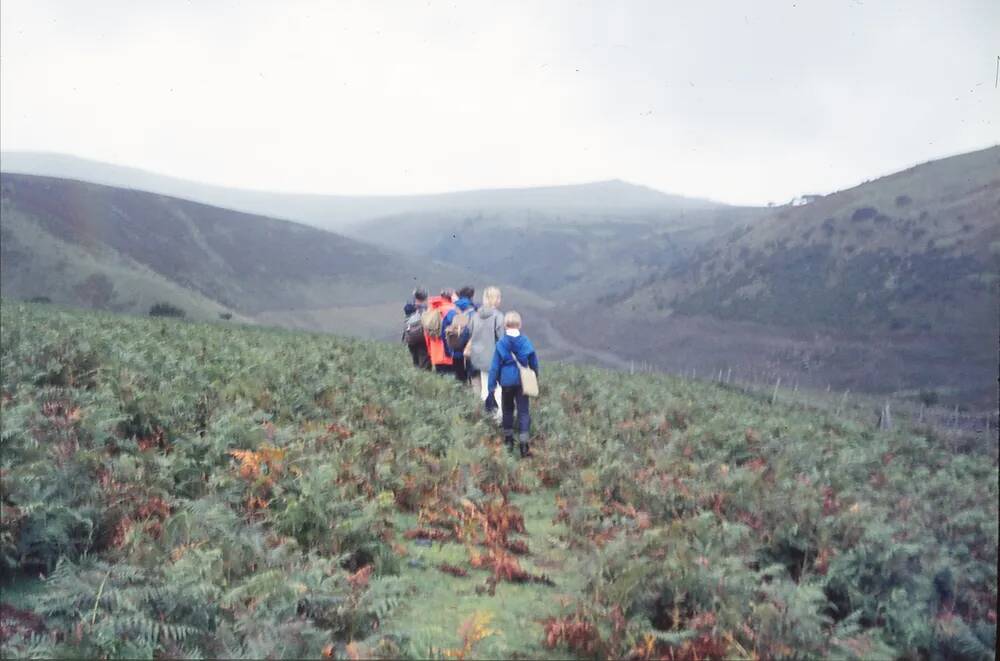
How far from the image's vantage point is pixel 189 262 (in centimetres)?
11412

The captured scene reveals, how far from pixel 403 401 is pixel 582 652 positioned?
269 inches

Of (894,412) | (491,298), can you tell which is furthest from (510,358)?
(894,412)

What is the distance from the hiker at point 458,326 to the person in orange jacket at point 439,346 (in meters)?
0.09

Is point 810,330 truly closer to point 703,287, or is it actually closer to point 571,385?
point 703,287

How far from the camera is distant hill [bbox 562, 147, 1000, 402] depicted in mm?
66125

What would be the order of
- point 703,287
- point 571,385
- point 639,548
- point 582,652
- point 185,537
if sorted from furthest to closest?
point 703,287
point 571,385
point 639,548
point 185,537
point 582,652

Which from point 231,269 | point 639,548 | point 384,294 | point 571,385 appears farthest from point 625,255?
point 639,548

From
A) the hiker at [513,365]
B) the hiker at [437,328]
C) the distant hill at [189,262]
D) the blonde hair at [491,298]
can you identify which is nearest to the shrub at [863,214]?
the distant hill at [189,262]

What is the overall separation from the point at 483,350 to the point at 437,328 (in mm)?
1761

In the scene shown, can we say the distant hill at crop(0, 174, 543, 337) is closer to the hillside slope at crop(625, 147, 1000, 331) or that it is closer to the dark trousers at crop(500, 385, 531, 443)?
the hillside slope at crop(625, 147, 1000, 331)

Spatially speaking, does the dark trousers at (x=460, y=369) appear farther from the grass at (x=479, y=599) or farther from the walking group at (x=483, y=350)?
the grass at (x=479, y=599)

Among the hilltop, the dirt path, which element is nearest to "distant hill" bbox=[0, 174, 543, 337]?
the dirt path

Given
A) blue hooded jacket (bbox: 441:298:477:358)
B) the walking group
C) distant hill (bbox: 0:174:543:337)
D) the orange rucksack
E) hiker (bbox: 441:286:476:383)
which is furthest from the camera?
distant hill (bbox: 0:174:543:337)

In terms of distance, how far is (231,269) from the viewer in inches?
4680
